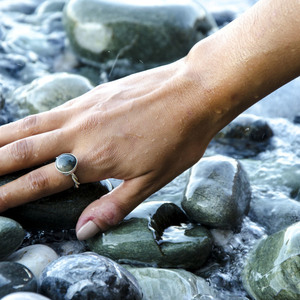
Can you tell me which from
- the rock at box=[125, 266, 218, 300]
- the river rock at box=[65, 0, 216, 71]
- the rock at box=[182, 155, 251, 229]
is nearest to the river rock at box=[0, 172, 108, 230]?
the rock at box=[125, 266, 218, 300]

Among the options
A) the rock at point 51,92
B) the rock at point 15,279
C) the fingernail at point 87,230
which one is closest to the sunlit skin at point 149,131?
the fingernail at point 87,230

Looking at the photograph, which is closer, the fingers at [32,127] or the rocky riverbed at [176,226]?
the rocky riverbed at [176,226]

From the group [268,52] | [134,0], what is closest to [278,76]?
[268,52]

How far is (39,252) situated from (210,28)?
4070mm

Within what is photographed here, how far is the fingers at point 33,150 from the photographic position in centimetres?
235

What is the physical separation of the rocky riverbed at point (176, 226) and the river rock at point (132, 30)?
17mm

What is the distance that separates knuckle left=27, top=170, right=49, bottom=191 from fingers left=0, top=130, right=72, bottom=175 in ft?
0.31

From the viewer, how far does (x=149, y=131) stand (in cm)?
227

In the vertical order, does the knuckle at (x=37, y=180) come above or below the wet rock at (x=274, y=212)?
above

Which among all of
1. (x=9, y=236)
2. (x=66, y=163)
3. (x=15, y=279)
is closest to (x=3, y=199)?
(x=9, y=236)

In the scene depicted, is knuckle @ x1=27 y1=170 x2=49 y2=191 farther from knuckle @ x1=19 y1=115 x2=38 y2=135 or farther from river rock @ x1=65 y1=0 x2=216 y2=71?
river rock @ x1=65 y1=0 x2=216 y2=71

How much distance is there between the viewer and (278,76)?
2131mm

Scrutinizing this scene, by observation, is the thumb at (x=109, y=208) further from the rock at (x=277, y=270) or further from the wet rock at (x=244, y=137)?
the wet rock at (x=244, y=137)

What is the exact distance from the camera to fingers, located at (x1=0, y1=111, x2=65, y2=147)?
2508mm
